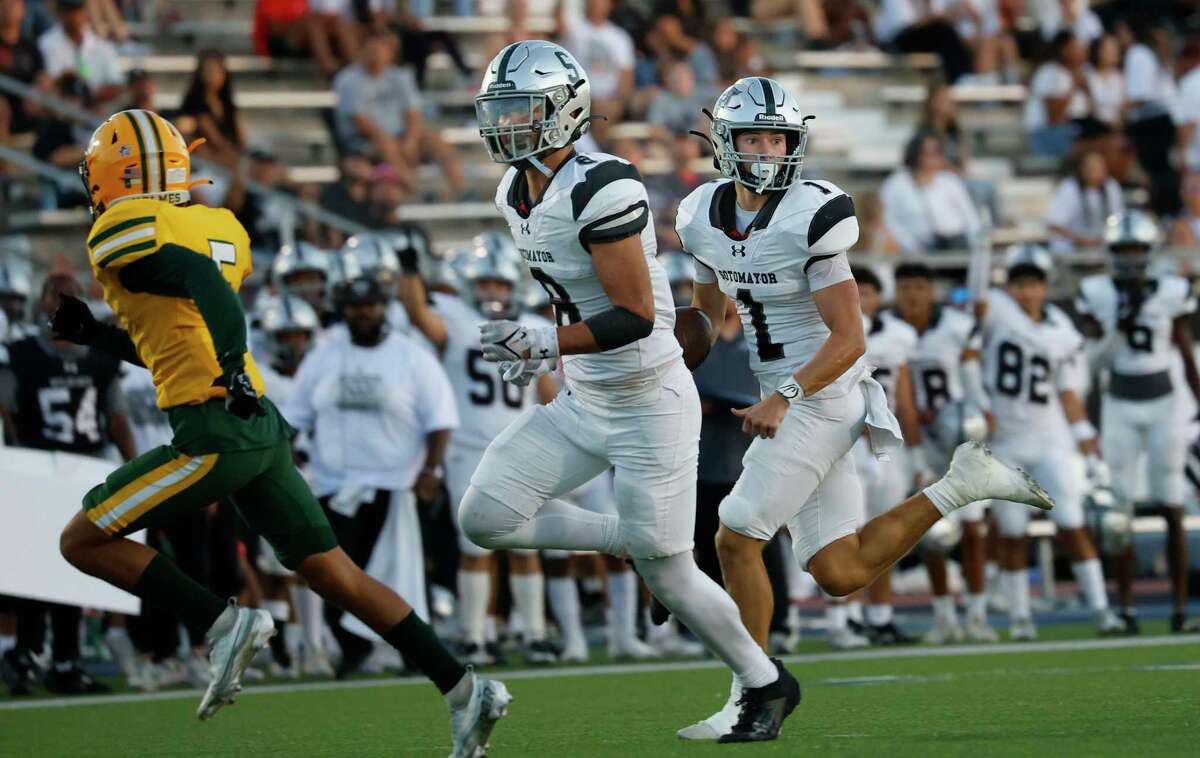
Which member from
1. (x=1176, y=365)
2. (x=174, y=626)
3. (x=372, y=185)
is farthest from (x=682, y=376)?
(x=372, y=185)

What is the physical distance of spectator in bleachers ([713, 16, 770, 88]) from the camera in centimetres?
1605

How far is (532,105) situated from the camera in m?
5.74

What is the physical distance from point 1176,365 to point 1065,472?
809 millimetres

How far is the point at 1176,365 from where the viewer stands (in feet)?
35.9

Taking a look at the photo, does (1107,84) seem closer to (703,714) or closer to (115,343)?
(703,714)

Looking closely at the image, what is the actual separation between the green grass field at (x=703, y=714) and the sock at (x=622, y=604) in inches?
31.7

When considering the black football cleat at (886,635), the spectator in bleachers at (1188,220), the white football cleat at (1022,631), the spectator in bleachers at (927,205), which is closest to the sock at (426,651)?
the black football cleat at (886,635)

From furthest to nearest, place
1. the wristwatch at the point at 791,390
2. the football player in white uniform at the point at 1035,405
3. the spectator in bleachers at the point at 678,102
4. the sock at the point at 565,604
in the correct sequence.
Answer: the spectator in bleachers at the point at 678,102
the football player in white uniform at the point at 1035,405
the sock at the point at 565,604
the wristwatch at the point at 791,390

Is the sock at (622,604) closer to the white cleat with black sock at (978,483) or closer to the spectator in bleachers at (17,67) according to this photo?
the white cleat with black sock at (978,483)

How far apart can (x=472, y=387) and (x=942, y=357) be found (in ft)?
8.01

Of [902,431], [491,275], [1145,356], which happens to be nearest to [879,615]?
[902,431]

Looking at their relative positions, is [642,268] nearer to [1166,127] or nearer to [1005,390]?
[1005,390]

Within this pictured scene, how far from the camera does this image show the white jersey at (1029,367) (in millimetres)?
10953

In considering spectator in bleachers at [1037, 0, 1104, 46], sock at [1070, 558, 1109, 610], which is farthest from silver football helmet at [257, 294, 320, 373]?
spectator in bleachers at [1037, 0, 1104, 46]
